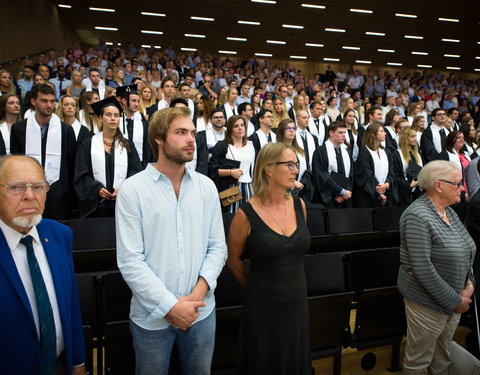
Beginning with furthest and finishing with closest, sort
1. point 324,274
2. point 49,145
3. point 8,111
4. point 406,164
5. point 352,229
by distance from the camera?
1. point 406,164
2. point 8,111
3. point 352,229
4. point 49,145
5. point 324,274

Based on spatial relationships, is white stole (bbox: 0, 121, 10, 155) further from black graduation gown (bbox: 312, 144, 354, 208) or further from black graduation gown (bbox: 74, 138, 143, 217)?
black graduation gown (bbox: 312, 144, 354, 208)

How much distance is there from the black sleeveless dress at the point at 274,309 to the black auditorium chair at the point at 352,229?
203cm

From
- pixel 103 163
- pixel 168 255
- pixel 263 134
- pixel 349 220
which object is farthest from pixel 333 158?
pixel 168 255

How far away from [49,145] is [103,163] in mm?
742

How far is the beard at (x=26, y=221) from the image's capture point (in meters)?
1.54

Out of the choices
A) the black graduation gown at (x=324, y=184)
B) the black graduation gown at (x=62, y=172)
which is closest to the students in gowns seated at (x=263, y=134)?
the black graduation gown at (x=324, y=184)

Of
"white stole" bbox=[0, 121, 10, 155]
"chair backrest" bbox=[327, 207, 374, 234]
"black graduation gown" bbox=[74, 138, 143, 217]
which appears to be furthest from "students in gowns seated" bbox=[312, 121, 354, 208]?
"white stole" bbox=[0, 121, 10, 155]

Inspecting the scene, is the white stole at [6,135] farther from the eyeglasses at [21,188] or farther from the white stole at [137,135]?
the eyeglasses at [21,188]

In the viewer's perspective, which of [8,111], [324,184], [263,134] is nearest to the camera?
[8,111]

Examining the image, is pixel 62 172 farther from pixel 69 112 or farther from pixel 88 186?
pixel 69 112

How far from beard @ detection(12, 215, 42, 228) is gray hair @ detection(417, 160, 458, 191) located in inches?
87.5

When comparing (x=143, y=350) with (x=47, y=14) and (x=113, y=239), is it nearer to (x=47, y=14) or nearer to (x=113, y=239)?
(x=113, y=239)

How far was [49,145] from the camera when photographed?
4.32 metres

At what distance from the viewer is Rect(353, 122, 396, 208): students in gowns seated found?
5.62m
